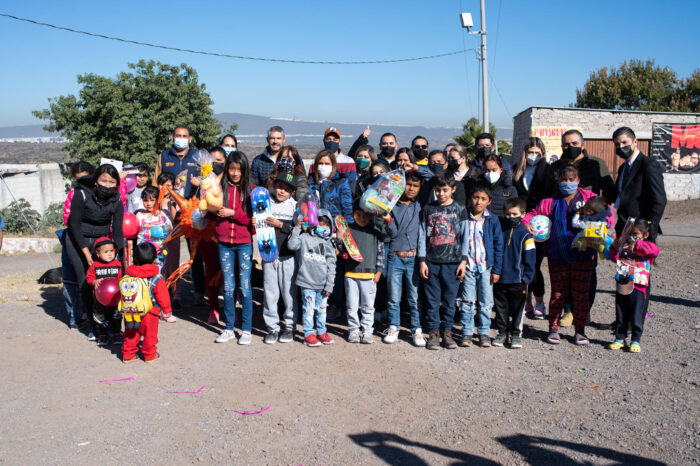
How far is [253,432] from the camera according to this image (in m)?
3.89

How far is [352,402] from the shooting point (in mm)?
4375

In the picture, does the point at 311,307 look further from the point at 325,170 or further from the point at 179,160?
the point at 179,160

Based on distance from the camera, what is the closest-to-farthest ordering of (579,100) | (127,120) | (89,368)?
1. (89,368)
2. (127,120)
3. (579,100)

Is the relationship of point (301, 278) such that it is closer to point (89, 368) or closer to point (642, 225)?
point (89, 368)

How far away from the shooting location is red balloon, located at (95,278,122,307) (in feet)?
18.0

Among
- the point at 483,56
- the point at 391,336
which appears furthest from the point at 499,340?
the point at 483,56

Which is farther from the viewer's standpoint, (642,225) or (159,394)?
(642,225)

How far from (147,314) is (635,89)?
40.5 m

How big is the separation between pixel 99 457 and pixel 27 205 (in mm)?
18722

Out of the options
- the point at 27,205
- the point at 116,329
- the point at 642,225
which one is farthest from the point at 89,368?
the point at 27,205

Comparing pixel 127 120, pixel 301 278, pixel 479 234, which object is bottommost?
pixel 301 278

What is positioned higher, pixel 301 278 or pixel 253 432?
pixel 301 278

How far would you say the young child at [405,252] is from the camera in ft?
18.9

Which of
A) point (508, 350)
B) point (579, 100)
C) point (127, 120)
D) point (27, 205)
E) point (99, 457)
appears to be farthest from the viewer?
point (579, 100)
